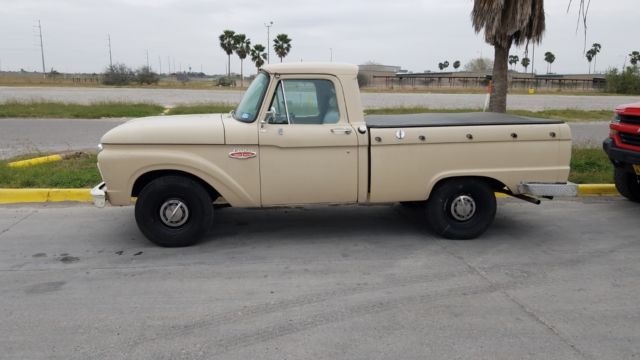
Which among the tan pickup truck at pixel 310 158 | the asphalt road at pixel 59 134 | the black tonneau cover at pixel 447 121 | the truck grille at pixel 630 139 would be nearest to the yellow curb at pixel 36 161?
the asphalt road at pixel 59 134

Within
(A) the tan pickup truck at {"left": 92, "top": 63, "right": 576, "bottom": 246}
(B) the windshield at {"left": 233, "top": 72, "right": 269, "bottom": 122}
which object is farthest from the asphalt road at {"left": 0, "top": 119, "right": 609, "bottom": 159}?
(B) the windshield at {"left": 233, "top": 72, "right": 269, "bottom": 122}

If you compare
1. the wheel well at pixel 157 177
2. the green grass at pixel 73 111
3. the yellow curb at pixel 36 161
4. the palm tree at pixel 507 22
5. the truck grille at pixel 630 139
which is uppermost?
the palm tree at pixel 507 22

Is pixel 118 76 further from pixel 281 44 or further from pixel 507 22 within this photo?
pixel 507 22

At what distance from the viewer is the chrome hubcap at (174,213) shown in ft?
18.4

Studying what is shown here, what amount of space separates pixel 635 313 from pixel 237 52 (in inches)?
3036

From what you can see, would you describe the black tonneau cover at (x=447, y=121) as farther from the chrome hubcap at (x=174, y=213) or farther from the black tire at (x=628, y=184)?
the black tire at (x=628, y=184)

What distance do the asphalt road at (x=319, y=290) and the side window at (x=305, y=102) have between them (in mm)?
1357

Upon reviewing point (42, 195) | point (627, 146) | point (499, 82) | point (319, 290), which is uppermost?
point (499, 82)

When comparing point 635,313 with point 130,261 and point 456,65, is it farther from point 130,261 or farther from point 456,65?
point 456,65

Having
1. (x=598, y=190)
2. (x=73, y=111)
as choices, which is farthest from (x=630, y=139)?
(x=73, y=111)

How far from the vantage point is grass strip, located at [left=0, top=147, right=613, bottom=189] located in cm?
799

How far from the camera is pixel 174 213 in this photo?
5613mm

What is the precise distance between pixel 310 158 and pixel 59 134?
35.5 feet

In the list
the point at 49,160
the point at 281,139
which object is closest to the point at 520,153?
the point at 281,139
